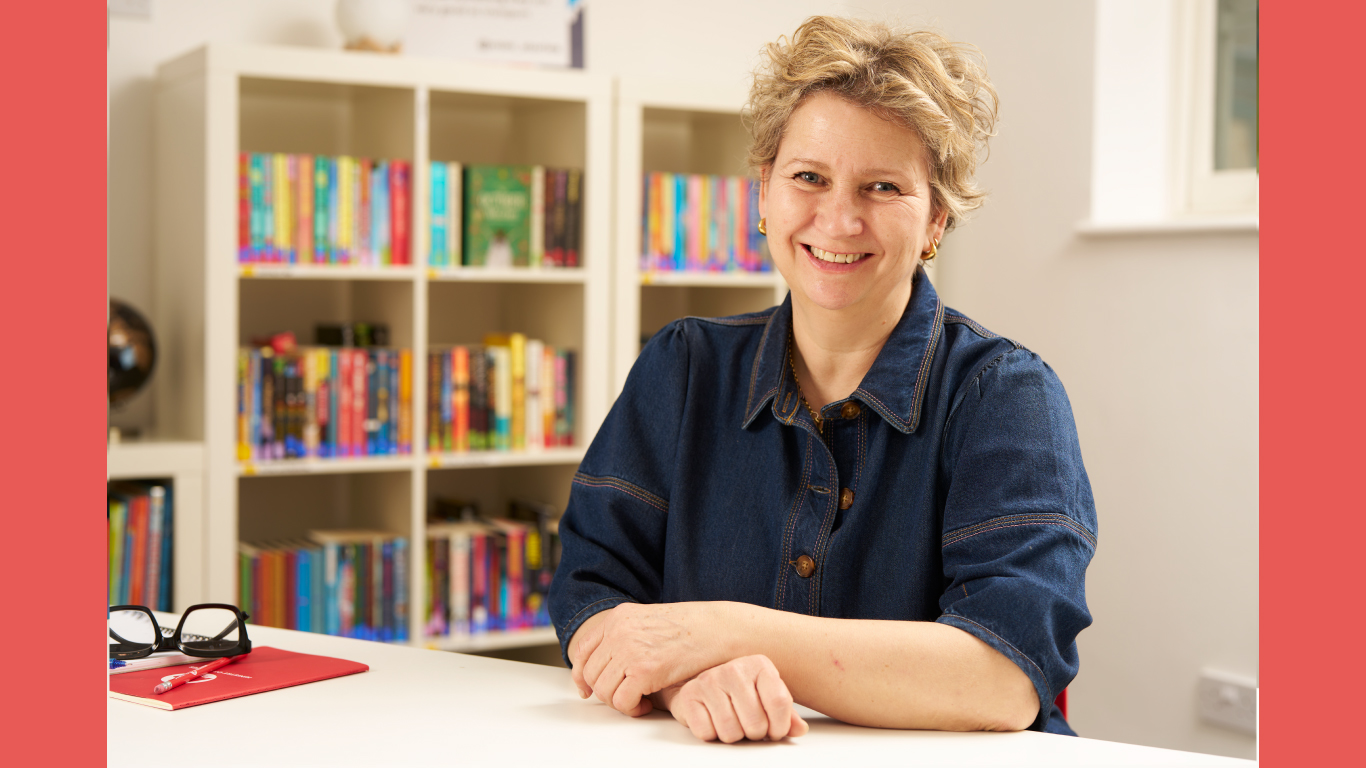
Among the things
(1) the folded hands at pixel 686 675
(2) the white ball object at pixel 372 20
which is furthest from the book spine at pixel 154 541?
(1) the folded hands at pixel 686 675

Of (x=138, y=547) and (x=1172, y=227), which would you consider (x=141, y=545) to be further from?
(x=1172, y=227)

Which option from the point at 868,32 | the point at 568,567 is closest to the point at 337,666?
the point at 568,567

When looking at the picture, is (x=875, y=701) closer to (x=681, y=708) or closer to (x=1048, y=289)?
(x=681, y=708)

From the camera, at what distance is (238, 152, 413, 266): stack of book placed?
251 centimetres

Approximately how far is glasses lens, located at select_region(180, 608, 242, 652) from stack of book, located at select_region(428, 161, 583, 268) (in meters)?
1.47

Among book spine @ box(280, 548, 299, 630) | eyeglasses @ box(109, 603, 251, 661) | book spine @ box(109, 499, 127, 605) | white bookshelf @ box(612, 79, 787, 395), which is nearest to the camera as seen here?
eyeglasses @ box(109, 603, 251, 661)

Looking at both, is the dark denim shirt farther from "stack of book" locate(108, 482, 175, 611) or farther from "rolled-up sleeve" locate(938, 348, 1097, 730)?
"stack of book" locate(108, 482, 175, 611)

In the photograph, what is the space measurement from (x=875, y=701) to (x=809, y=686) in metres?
0.06

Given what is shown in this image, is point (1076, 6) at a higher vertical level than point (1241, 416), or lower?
higher

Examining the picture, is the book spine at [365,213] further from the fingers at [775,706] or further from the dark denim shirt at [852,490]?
the fingers at [775,706]

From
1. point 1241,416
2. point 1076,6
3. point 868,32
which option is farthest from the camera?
point 1076,6

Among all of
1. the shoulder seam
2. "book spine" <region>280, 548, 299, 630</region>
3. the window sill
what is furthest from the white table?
the window sill
